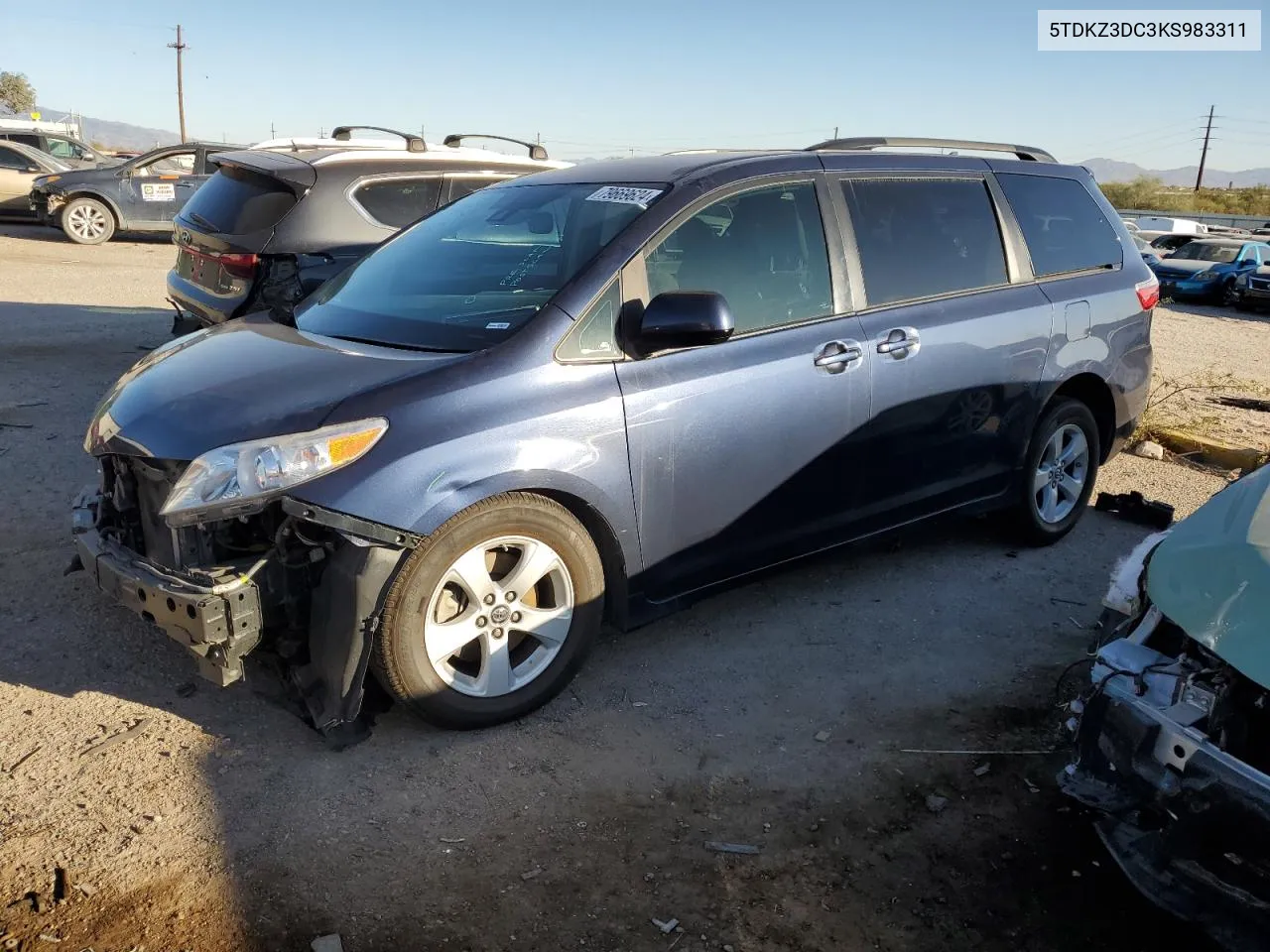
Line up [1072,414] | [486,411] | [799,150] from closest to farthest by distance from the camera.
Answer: [486,411], [799,150], [1072,414]

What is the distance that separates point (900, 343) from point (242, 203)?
4.68 m

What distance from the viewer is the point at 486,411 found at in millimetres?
3344

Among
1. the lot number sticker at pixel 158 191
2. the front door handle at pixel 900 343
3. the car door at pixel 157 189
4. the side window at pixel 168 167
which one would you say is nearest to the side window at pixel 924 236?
the front door handle at pixel 900 343

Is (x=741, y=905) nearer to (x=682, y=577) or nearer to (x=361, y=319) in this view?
(x=682, y=577)

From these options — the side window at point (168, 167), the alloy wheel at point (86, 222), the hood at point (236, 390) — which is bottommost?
the alloy wheel at point (86, 222)

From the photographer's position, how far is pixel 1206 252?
22.7 m

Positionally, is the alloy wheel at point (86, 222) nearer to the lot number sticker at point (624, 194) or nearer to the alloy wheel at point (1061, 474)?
the lot number sticker at point (624, 194)

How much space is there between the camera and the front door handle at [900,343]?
14.1 feet

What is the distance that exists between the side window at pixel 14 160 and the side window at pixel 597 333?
18.8 metres

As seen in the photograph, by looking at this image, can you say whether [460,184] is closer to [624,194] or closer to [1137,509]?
[624,194]

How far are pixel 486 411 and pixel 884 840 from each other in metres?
1.77

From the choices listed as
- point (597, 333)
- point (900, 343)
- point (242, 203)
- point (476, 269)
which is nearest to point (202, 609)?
point (597, 333)

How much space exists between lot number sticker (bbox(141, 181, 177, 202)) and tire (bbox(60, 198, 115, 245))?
63 centimetres

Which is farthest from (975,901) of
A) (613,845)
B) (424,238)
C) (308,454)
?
(424,238)
